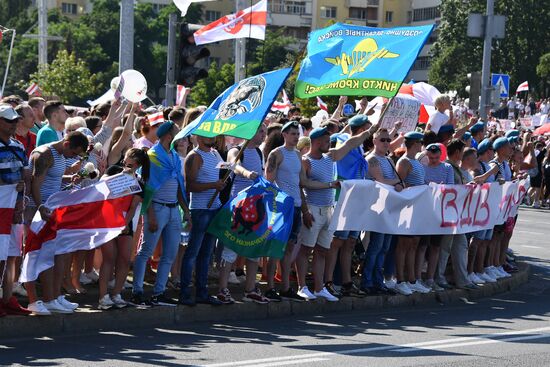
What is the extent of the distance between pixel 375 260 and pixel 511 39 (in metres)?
70.7

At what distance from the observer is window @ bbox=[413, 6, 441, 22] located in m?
114

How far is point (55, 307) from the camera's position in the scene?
10906 millimetres

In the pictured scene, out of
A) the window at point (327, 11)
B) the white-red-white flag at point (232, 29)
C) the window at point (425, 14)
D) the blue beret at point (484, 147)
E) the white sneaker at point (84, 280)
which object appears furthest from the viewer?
the window at point (327, 11)

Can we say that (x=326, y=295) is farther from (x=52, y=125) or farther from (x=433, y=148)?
(x=52, y=125)

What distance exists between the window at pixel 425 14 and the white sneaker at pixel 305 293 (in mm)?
102799

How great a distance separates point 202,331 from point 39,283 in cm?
209

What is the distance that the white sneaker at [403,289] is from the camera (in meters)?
13.8

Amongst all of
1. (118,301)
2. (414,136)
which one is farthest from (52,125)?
(414,136)

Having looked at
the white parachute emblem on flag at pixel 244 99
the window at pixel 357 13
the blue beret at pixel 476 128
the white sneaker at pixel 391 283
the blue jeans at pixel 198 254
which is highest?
the window at pixel 357 13

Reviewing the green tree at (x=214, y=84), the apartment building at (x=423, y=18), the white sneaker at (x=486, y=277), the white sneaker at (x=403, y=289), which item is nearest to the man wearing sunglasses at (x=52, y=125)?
the white sneaker at (x=403, y=289)

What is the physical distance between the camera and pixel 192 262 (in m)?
12.0

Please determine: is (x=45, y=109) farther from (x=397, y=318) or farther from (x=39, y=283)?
(x=397, y=318)

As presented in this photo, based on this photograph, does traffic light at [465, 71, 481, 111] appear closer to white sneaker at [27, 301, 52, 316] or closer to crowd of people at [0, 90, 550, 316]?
crowd of people at [0, 90, 550, 316]

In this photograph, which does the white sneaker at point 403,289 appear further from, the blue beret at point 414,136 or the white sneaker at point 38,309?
the white sneaker at point 38,309
